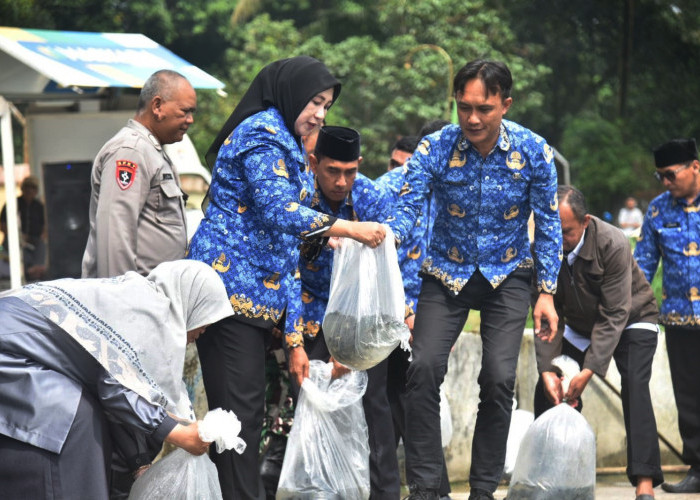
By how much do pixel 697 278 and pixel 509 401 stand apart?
6.53 feet

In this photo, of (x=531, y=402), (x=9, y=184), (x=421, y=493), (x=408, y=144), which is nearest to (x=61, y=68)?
(x=9, y=184)

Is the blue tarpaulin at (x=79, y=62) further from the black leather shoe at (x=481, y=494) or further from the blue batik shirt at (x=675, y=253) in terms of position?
the black leather shoe at (x=481, y=494)

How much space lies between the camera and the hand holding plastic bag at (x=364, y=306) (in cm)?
445

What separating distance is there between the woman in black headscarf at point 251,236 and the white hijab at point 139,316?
0.71m

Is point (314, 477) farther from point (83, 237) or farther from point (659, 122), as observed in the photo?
point (659, 122)

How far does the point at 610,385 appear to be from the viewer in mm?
6926

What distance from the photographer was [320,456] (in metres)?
4.61

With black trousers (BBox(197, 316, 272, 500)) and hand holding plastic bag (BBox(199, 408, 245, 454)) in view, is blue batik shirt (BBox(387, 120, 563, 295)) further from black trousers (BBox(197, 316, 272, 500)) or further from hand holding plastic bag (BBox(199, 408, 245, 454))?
hand holding plastic bag (BBox(199, 408, 245, 454))

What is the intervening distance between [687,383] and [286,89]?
3461 millimetres

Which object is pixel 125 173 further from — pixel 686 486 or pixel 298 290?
pixel 686 486

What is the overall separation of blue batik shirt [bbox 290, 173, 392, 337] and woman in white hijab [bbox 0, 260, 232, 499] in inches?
59.5

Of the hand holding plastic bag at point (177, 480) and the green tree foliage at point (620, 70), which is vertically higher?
the green tree foliage at point (620, 70)

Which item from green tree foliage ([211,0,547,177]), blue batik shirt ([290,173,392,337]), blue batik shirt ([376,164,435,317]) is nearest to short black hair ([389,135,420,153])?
blue batik shirt ([376,164,435,317])

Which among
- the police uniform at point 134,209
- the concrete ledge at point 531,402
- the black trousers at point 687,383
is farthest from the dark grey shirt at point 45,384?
the black trousers at point 687,383
